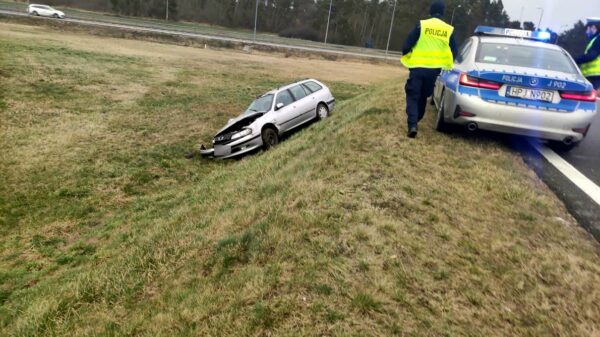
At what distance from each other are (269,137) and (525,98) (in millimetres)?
7104

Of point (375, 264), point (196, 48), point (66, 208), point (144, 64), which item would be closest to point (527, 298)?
point (375, 264)

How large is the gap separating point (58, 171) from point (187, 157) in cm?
321

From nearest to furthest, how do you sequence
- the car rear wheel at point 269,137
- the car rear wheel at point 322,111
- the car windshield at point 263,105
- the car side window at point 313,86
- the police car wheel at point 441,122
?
the police car wheel at point 441,122 < the car rear wheel at point 269,137 < the car windshield at point 263,105 < the car rear wheel at point 322,111 < the car side window at point 313,86

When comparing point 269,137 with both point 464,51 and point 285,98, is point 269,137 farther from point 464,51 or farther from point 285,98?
point 464,51

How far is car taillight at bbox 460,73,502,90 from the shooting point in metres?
5.54

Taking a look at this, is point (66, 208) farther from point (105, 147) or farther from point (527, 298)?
point (527, 298)

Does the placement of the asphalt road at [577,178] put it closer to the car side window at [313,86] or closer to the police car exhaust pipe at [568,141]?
the police car exhaust pipe at [568,141]

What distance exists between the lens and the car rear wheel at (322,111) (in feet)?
42.7

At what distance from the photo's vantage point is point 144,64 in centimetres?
2619

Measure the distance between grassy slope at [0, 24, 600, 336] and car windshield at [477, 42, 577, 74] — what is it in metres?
1.17

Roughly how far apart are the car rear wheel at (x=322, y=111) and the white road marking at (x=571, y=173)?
7249mm

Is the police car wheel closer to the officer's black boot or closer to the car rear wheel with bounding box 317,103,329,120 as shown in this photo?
the officer's black boot

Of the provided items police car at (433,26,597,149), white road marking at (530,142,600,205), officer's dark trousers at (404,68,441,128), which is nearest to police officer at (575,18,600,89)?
police car at (433,26,597,149)

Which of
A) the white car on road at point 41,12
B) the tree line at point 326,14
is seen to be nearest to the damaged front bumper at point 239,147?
the white car on road at point 41,12
